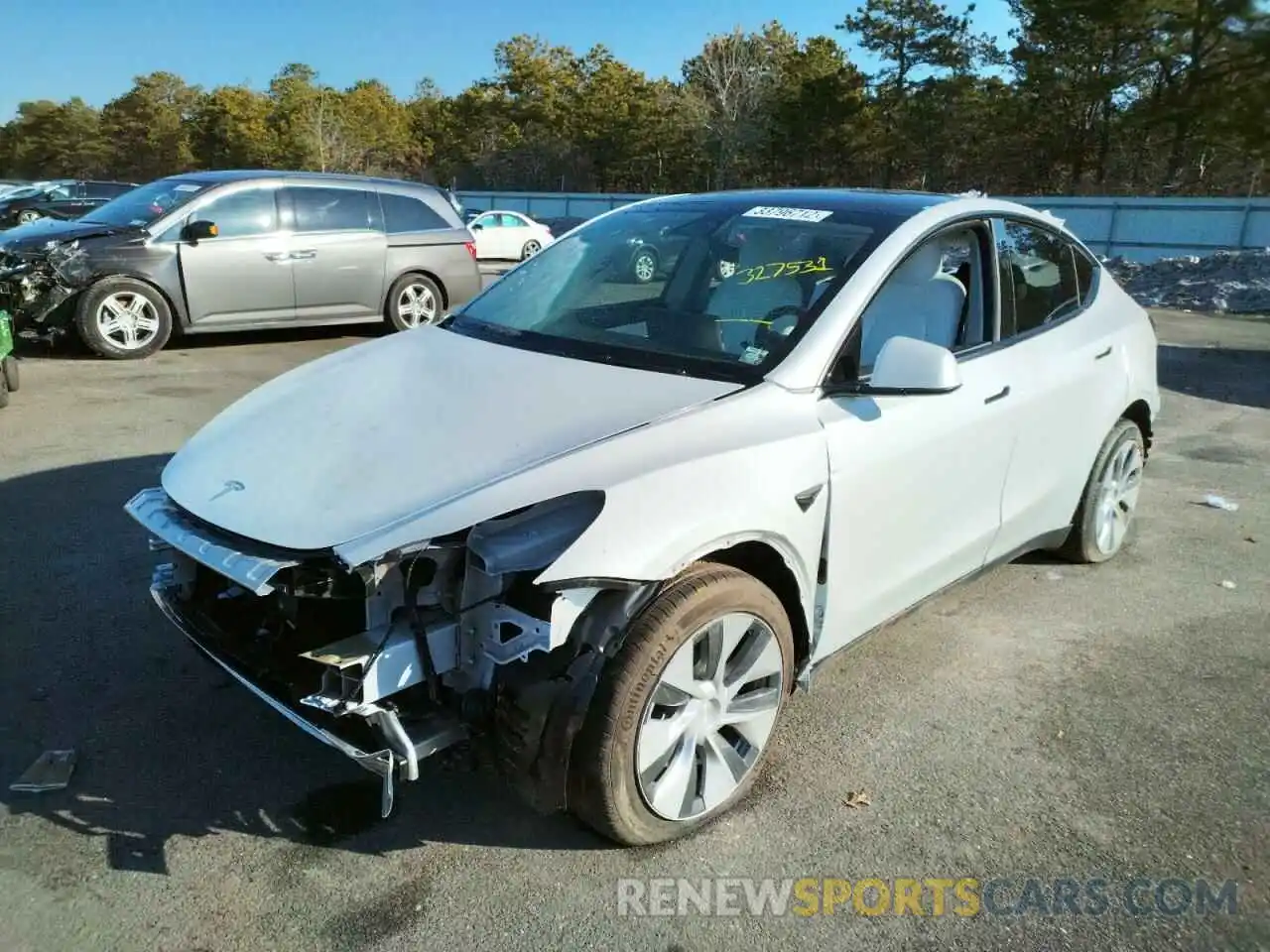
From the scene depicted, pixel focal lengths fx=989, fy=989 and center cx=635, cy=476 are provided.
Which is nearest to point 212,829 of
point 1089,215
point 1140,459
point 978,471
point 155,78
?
point 978,471

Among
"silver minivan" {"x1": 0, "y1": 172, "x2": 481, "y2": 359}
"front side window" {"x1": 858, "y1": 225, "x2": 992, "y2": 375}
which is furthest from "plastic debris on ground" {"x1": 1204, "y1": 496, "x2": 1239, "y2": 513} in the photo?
"silver minivan" {"x1": 0, "y1": 172, "x2": 481, "y2": 359}

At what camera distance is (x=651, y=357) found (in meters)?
3.27

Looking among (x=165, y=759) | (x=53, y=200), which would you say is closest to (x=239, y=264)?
(x=165, y=759)

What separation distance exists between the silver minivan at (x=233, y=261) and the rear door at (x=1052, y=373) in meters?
5.50

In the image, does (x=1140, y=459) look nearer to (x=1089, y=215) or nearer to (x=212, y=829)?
(x=212, y=829)

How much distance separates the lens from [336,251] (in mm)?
10547

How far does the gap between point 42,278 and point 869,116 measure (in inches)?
1727

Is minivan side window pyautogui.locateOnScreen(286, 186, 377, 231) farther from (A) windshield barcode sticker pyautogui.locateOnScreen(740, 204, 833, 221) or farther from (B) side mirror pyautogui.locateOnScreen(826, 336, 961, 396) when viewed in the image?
(B) side mirror pyautogui.locateOnScreen(826, 336, 961, 396)

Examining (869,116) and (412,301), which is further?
(869,116)

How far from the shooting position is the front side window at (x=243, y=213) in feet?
32.2

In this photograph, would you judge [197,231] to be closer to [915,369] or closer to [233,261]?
[233,261]

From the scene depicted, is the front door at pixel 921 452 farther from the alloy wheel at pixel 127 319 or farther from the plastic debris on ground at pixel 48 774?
the alloy wheel at pixel 127 319

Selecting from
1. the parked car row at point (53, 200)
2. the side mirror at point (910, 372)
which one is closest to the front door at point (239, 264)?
the side mirror at point (910, 372)

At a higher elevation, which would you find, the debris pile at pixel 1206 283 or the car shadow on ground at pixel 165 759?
the debris pile at pixel 1206 283
